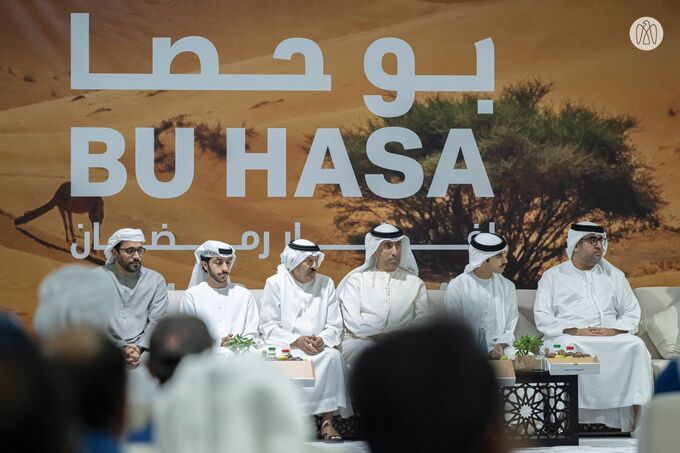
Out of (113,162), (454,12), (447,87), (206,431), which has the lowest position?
(206,431)

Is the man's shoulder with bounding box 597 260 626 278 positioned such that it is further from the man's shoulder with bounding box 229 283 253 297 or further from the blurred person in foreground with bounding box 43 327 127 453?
the blurred person in foreground with bounding box 43 327 127 453

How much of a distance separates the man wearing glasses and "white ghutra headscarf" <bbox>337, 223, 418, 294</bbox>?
1267 millimetres

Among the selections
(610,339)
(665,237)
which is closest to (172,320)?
(610,339)

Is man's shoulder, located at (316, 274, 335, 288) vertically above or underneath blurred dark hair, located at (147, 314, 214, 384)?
underneath

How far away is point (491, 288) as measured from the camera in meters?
7.97

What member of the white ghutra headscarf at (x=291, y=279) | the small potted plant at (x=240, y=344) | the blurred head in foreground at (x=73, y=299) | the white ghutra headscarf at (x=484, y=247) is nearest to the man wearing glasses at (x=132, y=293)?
the small potted plant at (x=240, y=344)

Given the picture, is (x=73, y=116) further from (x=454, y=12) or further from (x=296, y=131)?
(x=454, y=12)

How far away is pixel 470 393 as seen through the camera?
1.21 metres

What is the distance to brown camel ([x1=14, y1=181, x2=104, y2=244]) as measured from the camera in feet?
28.5

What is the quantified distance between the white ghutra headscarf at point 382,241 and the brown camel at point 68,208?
6.71 ft

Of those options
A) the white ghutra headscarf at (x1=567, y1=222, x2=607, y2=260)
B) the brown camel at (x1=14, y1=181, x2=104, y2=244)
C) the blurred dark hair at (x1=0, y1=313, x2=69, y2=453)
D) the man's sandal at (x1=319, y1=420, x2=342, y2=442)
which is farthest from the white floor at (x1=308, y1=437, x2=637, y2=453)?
the blurred dark hair at (x1=0, y1=313, x2=69, y2=453)

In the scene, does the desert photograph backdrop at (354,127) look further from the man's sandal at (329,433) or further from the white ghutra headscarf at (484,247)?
the man's sandal at (329,433)

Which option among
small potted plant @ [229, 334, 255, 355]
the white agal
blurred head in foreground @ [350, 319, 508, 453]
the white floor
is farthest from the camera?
the white agal

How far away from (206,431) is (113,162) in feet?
25.5
